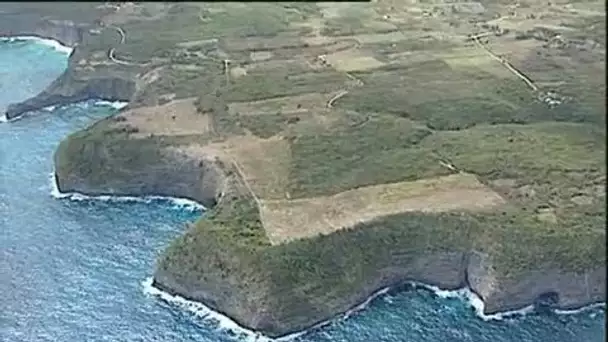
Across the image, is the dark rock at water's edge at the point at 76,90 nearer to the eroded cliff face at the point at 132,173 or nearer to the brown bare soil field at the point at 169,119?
the brown bare soil field at the point at 169,119

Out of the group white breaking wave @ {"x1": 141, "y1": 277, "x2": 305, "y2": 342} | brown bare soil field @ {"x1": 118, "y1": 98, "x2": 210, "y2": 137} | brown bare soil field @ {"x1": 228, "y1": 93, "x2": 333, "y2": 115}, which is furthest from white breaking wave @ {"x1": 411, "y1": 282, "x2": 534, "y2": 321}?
brown bare soil field @ {"x1": 118, "y1": 98, "x2": 210, "y2": 137}

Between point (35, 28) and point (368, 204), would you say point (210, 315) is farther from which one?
point (35, 28)

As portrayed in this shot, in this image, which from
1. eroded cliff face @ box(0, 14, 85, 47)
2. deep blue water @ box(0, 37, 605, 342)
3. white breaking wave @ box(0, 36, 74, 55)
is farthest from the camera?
white breaking wave @ box(0, 36, 74, 55)

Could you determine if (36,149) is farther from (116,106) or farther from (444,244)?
(444,244)

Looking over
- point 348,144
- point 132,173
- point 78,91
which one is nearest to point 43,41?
point 78,91

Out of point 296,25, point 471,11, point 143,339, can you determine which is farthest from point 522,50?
point 143,339

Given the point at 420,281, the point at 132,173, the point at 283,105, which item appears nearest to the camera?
the point at 420,281

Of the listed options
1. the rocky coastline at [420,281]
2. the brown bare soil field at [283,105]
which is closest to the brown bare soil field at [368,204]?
the rocky coastline at [420,281]

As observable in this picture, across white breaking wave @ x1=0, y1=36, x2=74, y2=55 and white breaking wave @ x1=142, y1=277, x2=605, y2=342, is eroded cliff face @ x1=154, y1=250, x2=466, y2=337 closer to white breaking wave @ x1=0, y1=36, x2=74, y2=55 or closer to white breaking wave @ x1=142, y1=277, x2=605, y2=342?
white breaking wave @ x1=142, y1=277, x2=605, y2=342

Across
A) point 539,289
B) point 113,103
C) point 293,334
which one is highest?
point 539,289
